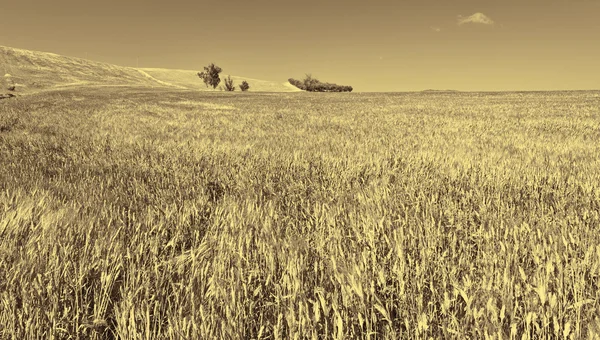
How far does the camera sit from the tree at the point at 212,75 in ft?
356

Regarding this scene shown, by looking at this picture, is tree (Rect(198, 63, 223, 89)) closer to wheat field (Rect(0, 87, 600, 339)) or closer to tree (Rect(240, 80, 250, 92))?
tree (Rect(240, 80, 250, 92))

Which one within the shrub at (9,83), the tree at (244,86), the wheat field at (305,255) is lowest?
the wheat field at (305,255)

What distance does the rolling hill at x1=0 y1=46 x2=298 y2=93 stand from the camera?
65.8 meters

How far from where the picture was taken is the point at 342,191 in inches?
136

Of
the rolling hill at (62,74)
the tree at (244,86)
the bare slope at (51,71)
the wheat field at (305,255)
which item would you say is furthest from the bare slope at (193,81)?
the wheat field at (305,255)

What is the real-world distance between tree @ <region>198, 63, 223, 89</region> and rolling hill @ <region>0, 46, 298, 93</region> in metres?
7.37

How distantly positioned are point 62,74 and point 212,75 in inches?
1591

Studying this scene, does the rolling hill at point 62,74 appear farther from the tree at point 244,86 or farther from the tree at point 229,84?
the tree at point 229,84

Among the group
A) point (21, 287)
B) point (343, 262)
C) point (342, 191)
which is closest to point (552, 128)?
point (342, 191)

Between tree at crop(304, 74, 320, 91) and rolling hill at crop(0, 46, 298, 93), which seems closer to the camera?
rolling hill at crop(0, 46, 298, 93)

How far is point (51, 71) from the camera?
8094 cm

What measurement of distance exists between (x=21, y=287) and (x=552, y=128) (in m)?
11.6

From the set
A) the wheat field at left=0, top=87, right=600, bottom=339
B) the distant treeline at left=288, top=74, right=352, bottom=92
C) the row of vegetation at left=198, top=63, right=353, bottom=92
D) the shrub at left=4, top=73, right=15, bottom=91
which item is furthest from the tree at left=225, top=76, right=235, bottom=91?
the wheat field at left=0, top=87, right=600, bottom=339

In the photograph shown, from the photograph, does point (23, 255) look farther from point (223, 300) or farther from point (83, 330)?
point (223, 300)
